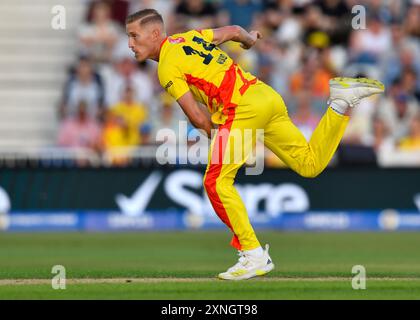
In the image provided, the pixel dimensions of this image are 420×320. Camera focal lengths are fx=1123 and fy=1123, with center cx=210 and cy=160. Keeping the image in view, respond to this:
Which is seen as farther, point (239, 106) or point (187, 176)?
point (187, 176)

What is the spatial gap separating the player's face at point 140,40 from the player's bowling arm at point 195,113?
21.2 inches

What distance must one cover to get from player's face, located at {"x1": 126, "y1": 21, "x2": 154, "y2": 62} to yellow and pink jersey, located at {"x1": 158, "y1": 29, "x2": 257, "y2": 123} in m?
0.11

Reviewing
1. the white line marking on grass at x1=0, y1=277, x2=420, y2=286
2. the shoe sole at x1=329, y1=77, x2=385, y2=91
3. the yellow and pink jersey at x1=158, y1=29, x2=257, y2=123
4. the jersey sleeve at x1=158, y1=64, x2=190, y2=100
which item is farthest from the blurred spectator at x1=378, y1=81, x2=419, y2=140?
the jersey sleeve at x1=158, y1=64, x2=190, y2=100

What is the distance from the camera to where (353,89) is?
8562 millimetres

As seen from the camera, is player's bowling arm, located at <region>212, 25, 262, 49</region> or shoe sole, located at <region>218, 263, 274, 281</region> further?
player's bowling arm, located at <region>212, 25, 262, 49</region>

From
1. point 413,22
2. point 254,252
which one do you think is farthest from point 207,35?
point 413,22

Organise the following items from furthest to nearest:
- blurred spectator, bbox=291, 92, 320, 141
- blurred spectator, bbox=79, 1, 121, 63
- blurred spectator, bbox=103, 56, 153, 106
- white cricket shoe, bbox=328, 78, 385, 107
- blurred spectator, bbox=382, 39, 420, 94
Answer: blurred spectator, bbox=79, 1, 121, 63
blurred spectator, bbox=382, 39, 420, 94
blurred spectator, bbox=103, 56, 153, 106
blurred spectator, bbox=291, 92, 320, 141
white cricket shoe, bbox=328, 78, 385, 107

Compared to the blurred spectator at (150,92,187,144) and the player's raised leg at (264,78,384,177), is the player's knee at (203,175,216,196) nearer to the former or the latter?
the player's raised leg at (264,78,384,177)

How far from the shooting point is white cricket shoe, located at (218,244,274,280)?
330 inches

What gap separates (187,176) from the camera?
15539 millimetres

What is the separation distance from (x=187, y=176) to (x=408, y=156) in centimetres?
329
